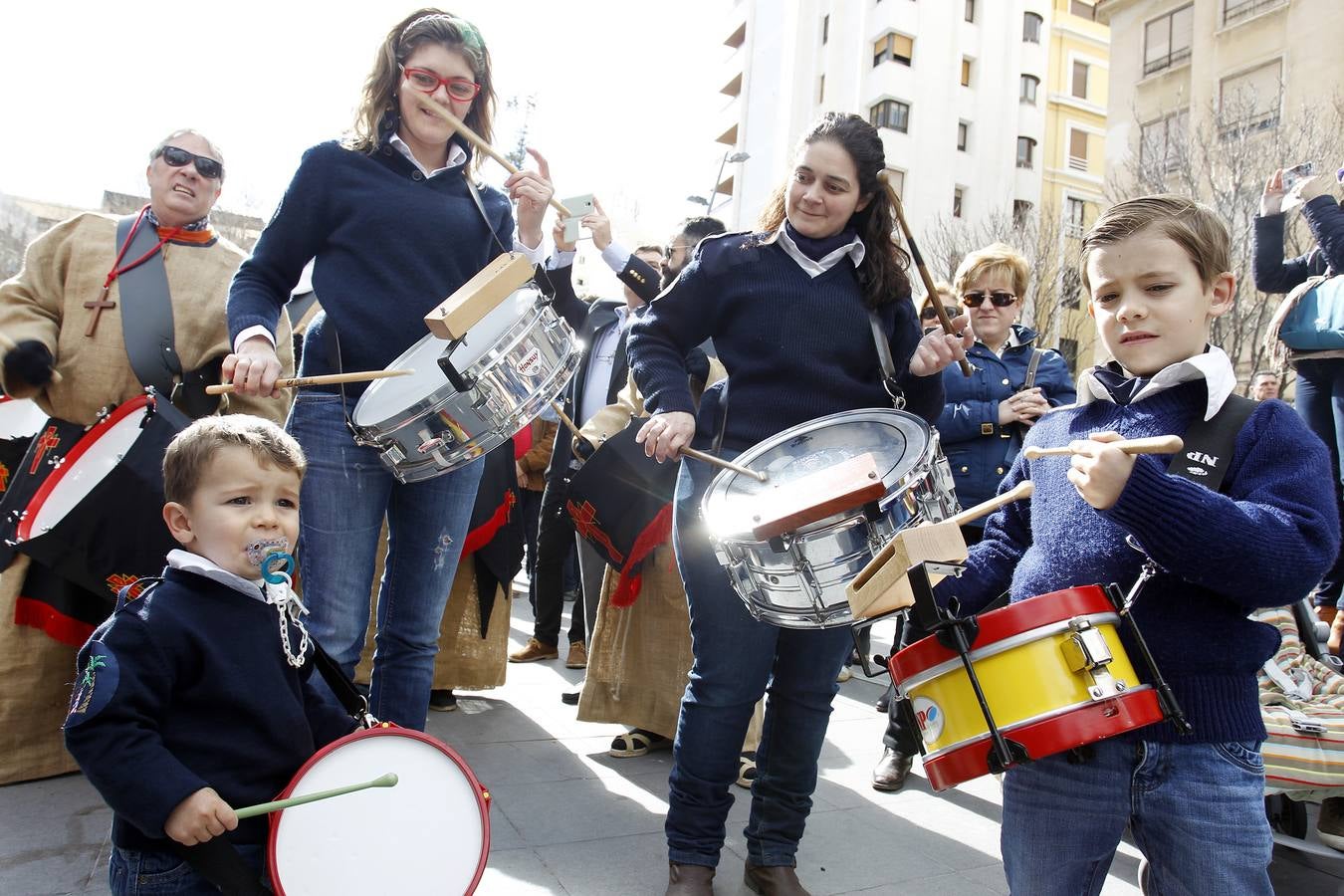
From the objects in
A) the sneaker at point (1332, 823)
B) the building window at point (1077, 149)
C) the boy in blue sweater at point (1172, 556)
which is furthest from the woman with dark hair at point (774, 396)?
the building window at point (1077, 149)

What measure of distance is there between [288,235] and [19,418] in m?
1.87

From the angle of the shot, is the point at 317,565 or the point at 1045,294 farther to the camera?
the point at 1045,294

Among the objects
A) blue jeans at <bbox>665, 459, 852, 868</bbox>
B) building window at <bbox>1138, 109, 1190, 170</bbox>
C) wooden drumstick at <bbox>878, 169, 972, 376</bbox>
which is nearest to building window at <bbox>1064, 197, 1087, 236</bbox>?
building window at <bbox>1138, 109, 1190, 170</bbox>

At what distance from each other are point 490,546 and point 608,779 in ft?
3.72

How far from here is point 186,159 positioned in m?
3.38

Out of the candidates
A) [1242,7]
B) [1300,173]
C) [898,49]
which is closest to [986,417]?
[1300,173]

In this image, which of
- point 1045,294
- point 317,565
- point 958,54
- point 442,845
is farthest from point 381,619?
point 958,54

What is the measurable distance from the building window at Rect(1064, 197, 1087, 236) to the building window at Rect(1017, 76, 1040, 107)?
363 centimetres

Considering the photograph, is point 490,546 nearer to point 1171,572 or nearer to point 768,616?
point 768,616

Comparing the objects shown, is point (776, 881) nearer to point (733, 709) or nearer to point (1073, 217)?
point (733, 709)

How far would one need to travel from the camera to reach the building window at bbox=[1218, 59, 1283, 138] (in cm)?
1426

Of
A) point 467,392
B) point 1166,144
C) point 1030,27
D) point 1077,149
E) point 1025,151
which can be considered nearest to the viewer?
point 467,392

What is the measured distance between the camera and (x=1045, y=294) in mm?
19234

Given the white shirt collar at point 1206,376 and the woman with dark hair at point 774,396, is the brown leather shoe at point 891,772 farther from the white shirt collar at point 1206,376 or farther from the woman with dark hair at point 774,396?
the white shirt collar at point 1206,376
